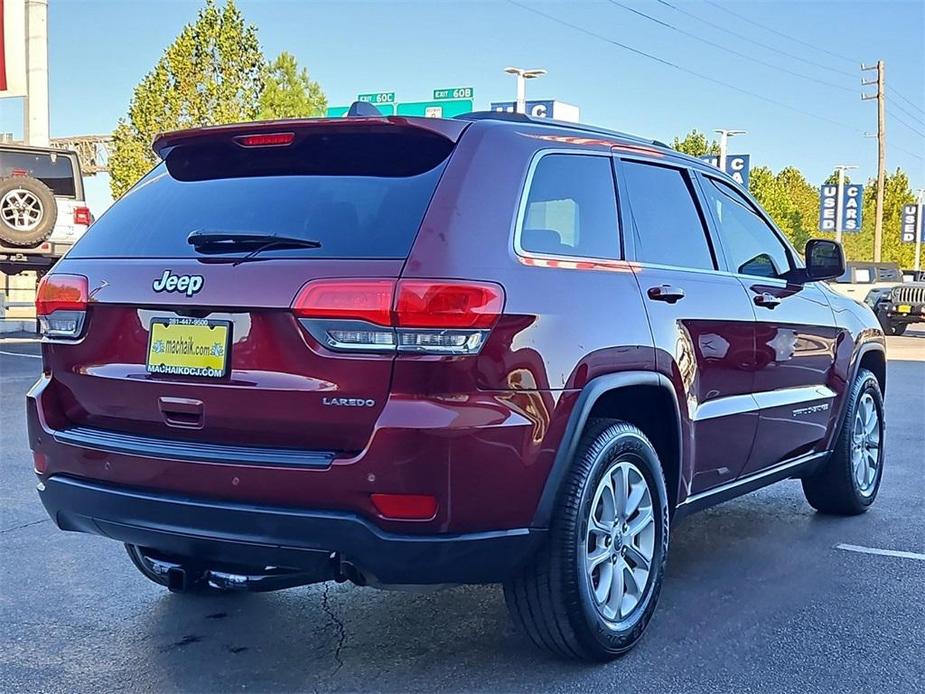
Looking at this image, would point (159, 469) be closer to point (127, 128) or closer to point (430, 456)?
point (430, 456)

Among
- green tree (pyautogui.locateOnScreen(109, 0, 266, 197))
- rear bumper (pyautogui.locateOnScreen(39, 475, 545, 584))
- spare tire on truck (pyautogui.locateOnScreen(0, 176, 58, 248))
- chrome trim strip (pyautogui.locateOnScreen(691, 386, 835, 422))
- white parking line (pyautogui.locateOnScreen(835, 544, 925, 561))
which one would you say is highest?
green tree (pyautogui.locateOnScreen(109, 0, 266, 197))

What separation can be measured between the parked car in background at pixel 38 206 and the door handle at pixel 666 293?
10.4 m

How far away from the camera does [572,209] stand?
139 inches

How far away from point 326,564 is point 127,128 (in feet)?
111

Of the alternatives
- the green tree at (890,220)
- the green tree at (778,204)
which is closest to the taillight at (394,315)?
the green tree at (778,204)

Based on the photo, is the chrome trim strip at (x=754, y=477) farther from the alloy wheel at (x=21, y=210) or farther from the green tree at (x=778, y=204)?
the green tree at (x=778, y=204)

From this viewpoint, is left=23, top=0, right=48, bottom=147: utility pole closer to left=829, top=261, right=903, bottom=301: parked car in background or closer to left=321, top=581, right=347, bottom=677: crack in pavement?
left=321, top=581, right=347, bottom=677: crack in pavement

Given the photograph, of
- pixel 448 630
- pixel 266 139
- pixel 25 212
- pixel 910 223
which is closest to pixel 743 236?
pixel 448 630

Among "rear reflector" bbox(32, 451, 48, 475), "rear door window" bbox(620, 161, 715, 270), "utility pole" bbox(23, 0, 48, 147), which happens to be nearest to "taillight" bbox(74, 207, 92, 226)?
"utility pole" bbox(23, 0, 48, 147)

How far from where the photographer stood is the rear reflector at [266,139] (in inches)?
128

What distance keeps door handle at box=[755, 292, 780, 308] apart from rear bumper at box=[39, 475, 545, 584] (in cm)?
188

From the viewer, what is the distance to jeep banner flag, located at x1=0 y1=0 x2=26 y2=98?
17.5 m

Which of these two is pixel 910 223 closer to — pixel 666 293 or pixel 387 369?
pixel 666 293

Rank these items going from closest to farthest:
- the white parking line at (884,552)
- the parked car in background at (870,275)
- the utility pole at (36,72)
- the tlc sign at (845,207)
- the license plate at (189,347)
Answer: the license plate at (189,347) → the white parking line at (884,552) → the utility pole at (36,72) → the parked car in background at (870,275) → the tlc sign at (845,207)
